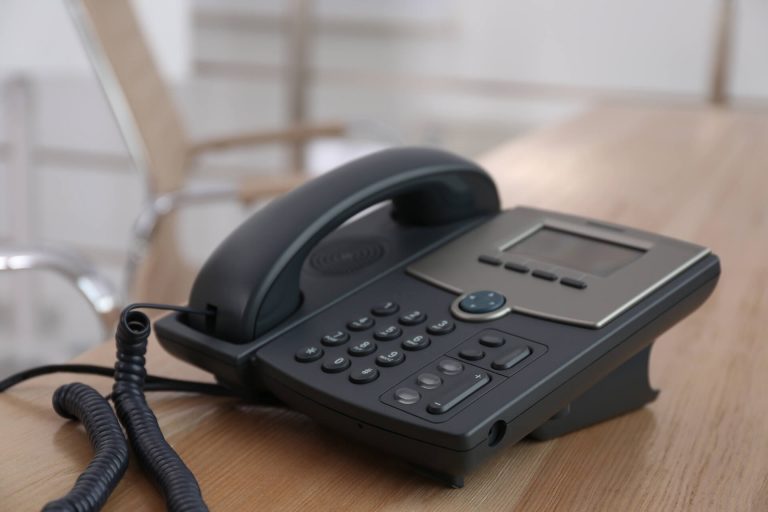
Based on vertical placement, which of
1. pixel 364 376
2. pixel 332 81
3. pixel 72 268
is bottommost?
pixel 332 81

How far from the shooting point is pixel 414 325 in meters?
0.46

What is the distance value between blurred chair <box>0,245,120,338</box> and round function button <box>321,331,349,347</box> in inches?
18.1

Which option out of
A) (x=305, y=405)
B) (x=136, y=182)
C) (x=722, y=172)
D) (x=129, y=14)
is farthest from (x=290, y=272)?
(x=136, y=182)

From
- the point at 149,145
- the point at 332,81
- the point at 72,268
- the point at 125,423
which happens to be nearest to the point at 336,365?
the point at 125,423

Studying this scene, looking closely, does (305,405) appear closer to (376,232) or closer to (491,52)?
(376,232)

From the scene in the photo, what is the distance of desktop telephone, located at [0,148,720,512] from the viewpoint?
1.34ft

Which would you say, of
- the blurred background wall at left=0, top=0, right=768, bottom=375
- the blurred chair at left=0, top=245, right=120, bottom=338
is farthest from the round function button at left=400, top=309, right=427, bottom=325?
the blurred background wall at left=0, top=0, right=768, bottom=375

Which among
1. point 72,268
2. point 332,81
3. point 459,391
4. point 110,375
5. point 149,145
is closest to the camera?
point 459,391

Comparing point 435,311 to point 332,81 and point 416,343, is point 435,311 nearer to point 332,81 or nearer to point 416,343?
point 416,343

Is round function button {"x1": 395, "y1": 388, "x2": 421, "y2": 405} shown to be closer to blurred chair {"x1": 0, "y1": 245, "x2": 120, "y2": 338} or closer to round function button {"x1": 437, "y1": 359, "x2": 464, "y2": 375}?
round function button {"x1": 437, "y1": 359, "x2": 464, "y2": 375}

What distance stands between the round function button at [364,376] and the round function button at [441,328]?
0.04 metres

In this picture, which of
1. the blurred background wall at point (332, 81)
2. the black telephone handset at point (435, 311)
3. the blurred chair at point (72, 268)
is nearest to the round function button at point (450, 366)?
the black telephone handset at point (435, 311)

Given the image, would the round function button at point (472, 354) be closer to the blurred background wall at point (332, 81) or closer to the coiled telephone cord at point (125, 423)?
the coiled telephone cord at point (125, 423)

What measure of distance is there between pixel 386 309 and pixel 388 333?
26 mm
